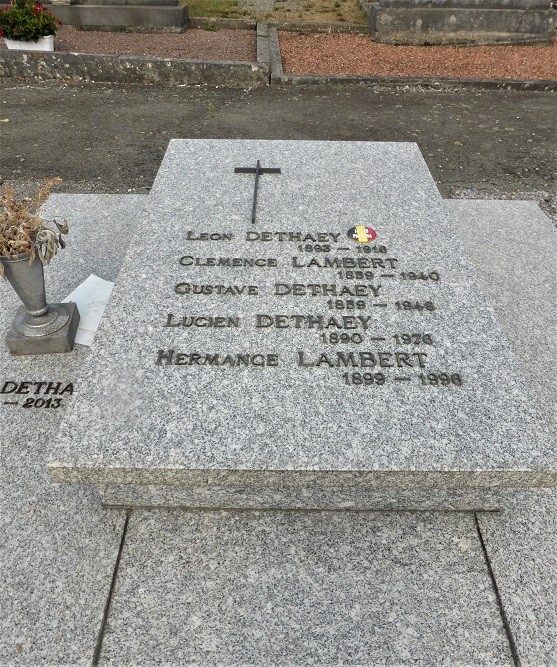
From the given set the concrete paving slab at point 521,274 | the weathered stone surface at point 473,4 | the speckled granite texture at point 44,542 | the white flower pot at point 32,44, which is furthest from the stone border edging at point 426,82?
the speckled granite texture at point 44,542

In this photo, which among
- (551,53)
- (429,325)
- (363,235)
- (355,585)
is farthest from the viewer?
(551,53)

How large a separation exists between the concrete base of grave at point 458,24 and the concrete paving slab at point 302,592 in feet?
35.6

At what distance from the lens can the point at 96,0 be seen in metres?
10.5

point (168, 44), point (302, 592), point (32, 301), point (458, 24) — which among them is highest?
point (458, 24)

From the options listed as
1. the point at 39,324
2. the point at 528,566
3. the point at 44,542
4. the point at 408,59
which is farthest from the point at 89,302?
the point at 408,59

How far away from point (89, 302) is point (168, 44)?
887 centimetres

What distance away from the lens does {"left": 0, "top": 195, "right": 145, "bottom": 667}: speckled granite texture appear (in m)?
1.97

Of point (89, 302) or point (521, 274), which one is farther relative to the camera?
point (521, 274)

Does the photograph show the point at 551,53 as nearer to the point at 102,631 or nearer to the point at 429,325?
the point at 429,325

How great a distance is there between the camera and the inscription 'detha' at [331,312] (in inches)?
91.4

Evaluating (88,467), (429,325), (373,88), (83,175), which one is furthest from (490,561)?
(373,88)

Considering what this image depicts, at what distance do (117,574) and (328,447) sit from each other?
110cm

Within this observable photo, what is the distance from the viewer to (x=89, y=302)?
10.9ft

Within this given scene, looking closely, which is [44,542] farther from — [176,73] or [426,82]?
[426,82]
